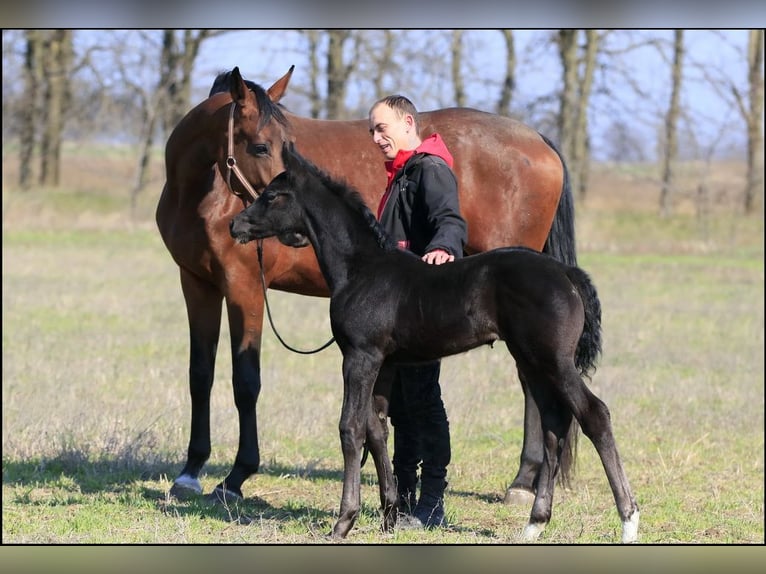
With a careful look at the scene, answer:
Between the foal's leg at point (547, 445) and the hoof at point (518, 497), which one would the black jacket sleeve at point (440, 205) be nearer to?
the foal's leg at point (547, 445)

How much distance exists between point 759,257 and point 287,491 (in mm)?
20235

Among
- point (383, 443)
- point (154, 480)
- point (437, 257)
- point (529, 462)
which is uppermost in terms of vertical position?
point (437, 257)

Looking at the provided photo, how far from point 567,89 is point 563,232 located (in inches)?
906

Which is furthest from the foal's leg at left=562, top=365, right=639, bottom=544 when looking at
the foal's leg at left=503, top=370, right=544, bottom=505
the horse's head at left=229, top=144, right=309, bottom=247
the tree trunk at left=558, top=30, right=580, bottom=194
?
the tree trunk at left=558, top=30, right=580, bottom=194

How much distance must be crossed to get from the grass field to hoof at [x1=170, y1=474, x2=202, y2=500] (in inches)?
4.9

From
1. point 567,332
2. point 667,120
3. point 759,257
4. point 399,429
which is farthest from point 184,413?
point 667,120

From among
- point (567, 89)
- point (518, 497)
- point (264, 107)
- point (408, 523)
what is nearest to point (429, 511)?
point (408, 523)

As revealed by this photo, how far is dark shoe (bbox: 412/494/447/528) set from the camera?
5.28 m

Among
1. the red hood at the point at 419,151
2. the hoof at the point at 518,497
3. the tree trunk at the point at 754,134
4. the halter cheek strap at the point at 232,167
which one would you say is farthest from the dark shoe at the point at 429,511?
the tree trunk at the point at 754,134

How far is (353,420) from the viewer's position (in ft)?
15.8

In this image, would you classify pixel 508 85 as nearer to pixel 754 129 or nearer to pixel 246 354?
pixel 754 129

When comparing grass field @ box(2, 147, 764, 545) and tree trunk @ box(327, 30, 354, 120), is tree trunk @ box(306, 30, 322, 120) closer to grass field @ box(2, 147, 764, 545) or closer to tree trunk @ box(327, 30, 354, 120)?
tree trunk @ box(327, 30, 354, 120)

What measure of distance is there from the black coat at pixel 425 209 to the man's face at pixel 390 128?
10cm

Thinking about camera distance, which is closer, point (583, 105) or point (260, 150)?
point (260, 150)
